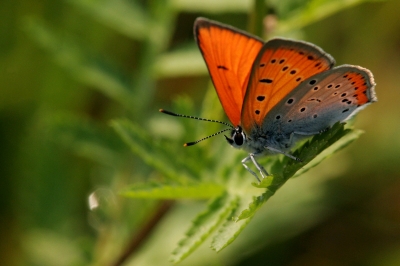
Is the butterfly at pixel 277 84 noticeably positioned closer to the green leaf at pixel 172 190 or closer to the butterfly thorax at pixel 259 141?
the butterfly thorax at pixel 259 141

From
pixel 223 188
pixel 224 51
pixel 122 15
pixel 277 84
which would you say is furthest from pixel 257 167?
pixel 122 15

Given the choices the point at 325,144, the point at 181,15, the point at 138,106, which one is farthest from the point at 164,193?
the point at 181,15

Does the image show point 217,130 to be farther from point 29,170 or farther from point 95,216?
point 29,170

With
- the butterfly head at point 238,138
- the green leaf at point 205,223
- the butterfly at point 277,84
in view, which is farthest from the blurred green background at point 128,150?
the green leaf at point 205,223

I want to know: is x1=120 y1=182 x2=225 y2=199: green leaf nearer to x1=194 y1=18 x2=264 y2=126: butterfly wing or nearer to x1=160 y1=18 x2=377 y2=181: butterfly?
x1=160 y1=18 x2=377 y2=181: butterfly

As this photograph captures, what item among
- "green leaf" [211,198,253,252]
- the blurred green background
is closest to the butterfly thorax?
the blurred green background

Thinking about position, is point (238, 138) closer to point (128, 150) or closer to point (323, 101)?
point (323, 101)
